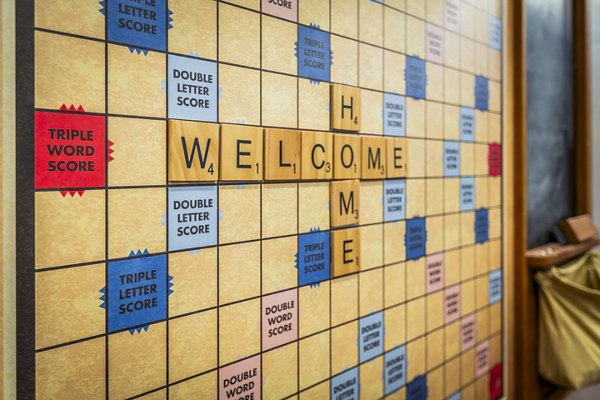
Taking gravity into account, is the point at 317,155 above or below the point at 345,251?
above

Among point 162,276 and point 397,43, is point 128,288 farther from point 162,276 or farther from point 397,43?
point 397,43

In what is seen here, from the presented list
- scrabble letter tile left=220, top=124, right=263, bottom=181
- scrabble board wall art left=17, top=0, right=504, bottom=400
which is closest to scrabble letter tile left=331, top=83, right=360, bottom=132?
scrabble board wall art left=17, top=0, right=504, bottom=400

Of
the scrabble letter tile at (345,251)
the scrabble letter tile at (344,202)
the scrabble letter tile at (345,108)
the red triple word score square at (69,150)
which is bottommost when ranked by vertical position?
the scrabble letter tile at (345,251)

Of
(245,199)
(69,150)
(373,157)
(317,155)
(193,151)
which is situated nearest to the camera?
(69,150)

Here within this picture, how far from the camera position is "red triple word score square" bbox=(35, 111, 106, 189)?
2.78 ft

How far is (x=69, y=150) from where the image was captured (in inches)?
34.6

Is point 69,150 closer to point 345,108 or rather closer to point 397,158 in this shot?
point 345,108

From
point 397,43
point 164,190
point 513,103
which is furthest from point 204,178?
point 513,103

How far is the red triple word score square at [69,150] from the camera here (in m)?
0.85

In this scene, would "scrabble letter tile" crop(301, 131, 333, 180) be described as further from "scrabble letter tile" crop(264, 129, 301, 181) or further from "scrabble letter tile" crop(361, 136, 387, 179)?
"scrabble letter tile" crop(361, 136, 387, 179)

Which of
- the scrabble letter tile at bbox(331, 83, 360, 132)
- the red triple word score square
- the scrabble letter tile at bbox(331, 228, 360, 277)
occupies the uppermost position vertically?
the scrabble letter tile at bbox(331, 83, 360, 132)

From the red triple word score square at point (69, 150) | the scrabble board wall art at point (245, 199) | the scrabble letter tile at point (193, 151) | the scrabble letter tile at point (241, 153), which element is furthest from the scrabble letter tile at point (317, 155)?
the red triple word score square at point (69, 150)

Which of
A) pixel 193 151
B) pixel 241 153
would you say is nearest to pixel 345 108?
pixel 241 153

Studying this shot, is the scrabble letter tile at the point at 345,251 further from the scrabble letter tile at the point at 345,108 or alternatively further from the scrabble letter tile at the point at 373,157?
the scrabble letter tile at the point at 345,108
